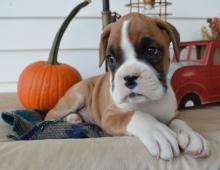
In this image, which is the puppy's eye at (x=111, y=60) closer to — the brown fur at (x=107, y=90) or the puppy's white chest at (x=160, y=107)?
the brown fur at (x=107, y=90)

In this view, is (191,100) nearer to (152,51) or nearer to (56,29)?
(152,51)

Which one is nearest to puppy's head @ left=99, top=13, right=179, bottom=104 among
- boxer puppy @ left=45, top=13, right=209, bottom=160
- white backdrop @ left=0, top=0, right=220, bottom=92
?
boxer puppy @ left=45, top=13, right=209, bottom=160

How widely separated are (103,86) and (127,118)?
44 centimetres

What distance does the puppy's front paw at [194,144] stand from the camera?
0.93 m

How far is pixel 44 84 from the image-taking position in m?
1.82

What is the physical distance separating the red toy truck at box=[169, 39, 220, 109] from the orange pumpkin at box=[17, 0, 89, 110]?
0.58 m

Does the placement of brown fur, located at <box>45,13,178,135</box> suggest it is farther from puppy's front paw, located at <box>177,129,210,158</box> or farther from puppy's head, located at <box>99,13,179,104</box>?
puppy's front paw, located at <box>177,129,210,158</box>

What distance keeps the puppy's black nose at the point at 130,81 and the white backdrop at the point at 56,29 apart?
1253mm

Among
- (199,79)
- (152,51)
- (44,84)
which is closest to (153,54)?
(152,51)

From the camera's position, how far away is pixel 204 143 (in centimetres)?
96

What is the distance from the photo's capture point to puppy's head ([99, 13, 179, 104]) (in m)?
1.09

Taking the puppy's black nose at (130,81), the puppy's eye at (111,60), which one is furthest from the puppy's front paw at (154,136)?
the puppy's eye at (111,60)

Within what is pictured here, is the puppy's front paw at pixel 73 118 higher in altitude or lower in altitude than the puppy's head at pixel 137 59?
lower

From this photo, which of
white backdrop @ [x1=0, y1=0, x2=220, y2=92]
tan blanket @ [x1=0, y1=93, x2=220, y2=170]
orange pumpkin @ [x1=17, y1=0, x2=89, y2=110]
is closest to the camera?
tan blanket @ [x1=0, y1=93, x2=220, y2=170]
